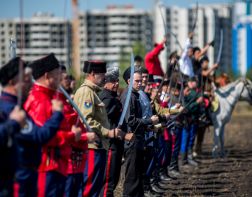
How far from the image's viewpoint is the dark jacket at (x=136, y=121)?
10023mm

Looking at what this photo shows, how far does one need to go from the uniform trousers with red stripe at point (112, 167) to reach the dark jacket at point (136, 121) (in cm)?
45

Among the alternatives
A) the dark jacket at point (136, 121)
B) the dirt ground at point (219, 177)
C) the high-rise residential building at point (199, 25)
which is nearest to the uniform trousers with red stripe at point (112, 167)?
the dark jacket at point (136, 121)

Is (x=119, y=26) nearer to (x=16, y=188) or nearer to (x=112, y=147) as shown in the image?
(x=112, y=147)

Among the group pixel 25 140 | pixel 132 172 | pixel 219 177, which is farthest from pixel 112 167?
pixel 219 177

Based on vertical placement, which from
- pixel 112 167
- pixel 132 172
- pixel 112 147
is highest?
pixel 112 147

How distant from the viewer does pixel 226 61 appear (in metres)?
147

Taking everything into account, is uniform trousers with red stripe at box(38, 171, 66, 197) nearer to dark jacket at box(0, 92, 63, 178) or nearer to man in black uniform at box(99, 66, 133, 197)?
dark jacket at box(0, 92, 63, 178)

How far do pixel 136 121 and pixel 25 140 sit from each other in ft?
11.5

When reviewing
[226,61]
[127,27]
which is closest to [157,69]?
[226,61]

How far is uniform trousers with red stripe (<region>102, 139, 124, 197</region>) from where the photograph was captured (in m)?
9.48

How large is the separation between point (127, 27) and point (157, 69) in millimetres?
154870

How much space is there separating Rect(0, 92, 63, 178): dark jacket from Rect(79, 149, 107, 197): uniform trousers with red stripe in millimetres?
1944

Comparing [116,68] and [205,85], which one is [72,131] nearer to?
[116,68]

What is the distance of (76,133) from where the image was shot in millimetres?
7094
